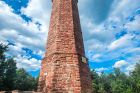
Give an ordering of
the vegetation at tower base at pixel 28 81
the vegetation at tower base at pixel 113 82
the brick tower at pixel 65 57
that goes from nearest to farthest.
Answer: the brick tower at pixel 65 57
the vegetation at tower base at pixel 28 81
the vegetation at tower base at pixel 113 82

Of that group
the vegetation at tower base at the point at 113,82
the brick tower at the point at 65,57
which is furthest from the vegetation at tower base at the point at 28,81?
the brick tower at the point at 65,57

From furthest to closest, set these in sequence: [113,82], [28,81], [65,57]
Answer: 1. [113,82]
2. [28,81]
3. [65,57]

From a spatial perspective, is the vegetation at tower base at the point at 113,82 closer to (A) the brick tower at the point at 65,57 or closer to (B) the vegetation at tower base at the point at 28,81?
(B) the vegetation at tower base at the point at 28,81

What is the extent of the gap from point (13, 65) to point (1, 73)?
13.5ft

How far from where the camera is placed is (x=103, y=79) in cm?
5244

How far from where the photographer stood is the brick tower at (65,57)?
337 inches

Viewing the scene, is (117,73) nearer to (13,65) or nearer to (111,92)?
(111,92)

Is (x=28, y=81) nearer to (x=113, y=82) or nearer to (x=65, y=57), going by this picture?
(x=113, y=82)

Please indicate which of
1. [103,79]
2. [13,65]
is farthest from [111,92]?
[13,65]

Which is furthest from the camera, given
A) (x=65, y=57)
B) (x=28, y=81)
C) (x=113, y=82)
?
(x=113, y=82)

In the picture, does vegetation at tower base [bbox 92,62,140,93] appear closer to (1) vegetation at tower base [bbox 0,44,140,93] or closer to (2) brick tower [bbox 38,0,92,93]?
(1) vegetation at tower base [bbox 0,44,140,93]

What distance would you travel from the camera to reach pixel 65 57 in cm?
908

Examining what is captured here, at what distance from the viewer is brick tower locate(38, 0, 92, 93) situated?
8570 mm

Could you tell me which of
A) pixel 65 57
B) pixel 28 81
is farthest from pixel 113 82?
pixel 65 57
